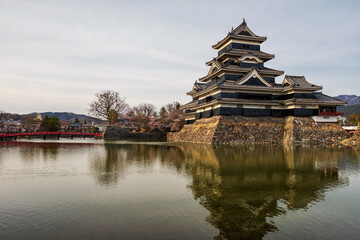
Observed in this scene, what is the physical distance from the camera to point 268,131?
37125 millimetres

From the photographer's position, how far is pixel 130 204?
759 cm

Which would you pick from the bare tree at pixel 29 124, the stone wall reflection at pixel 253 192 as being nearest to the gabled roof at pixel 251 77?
the stone wall reflection at pixel 253 192

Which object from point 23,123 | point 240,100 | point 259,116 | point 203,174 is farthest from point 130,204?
point 23,123

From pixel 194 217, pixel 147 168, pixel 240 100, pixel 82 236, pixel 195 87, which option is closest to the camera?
pixel 82 236

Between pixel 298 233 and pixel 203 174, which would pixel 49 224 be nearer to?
pixel 298 233

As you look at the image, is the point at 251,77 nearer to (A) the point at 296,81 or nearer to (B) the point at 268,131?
(A) the point at 296,81

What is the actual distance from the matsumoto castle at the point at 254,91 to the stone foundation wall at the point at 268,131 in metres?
1.27

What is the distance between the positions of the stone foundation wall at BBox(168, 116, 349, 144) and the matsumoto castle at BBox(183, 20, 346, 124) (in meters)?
1.27

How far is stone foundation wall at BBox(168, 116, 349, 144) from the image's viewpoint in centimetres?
3503

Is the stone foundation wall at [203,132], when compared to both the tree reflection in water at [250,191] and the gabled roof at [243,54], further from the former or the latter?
the tree reflection in water at [250,191]

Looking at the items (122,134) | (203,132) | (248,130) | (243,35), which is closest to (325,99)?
(248,130)

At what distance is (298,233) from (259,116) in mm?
34825

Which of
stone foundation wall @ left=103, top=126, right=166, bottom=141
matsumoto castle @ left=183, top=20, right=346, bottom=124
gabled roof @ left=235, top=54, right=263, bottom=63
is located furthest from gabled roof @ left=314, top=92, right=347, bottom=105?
stone foundation wall @ left=103, top=126, right=166, bottom=141

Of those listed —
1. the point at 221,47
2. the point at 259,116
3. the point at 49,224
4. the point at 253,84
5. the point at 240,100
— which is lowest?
the point at 49,224
